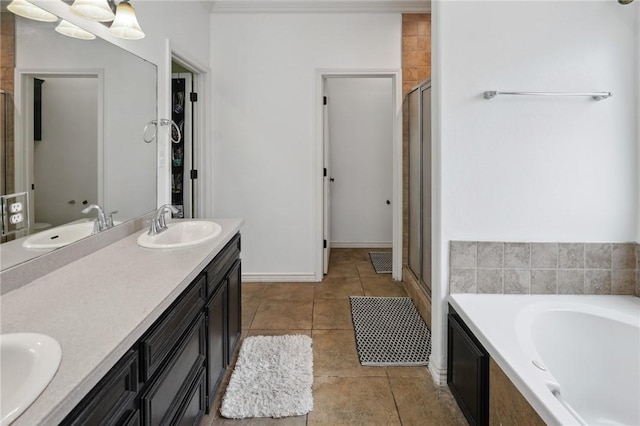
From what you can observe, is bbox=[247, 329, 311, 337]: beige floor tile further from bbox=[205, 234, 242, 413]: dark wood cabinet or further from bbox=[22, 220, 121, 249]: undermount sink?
bbox=[22, 220, 121, 249]: undermount sink

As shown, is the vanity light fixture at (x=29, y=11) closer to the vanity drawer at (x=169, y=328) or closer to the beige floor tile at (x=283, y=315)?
the vanity drawer at (x=169, y=328)

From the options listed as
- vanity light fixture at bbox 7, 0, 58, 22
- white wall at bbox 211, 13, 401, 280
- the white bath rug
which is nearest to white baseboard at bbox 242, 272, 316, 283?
white wall at bbox 211, 13, 401, 280

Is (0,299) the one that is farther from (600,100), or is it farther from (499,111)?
(600,100)

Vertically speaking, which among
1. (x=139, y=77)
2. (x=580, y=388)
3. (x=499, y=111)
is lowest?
(x=580, y=388)

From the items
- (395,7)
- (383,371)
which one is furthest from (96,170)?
(395,7)

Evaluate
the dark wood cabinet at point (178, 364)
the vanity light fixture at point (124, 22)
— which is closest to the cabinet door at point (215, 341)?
the dark wood cabinet at point (178, 364)

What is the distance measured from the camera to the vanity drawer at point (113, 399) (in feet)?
2.46

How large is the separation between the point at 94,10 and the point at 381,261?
145 inches

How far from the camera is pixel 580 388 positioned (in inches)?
64.4

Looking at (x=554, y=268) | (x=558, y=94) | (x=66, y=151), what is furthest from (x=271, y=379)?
(x=558, y=94)

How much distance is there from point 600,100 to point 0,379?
2672mm

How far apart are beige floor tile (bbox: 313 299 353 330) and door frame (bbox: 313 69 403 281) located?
0.56 m

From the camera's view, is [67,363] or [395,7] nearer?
[67,363]

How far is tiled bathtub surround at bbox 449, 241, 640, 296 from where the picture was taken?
1.94 metres
